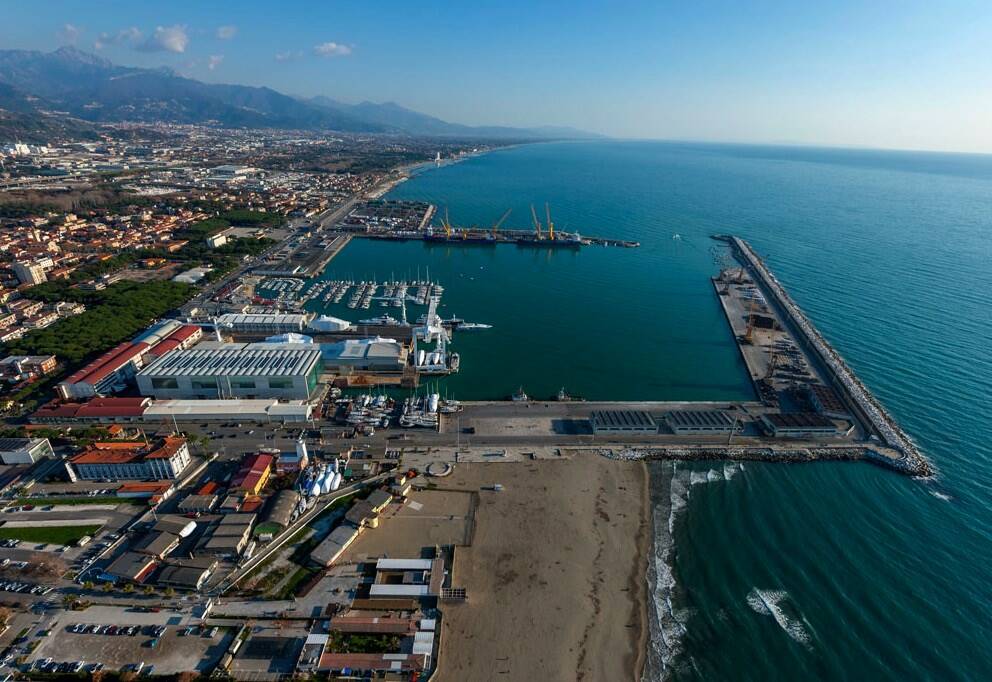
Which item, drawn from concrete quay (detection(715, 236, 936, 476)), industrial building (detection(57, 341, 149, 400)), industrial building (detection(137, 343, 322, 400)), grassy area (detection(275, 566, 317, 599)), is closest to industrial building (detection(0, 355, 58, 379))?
industrial building (detection(57, 341, 149, 400))

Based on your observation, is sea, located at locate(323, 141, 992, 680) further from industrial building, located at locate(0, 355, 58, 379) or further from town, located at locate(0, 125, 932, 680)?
industrial building, located at locate(0, 355, 58, 379)

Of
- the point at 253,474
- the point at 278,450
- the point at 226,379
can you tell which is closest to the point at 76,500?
the point at 253,474

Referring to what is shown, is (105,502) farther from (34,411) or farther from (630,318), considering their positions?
(630,318)

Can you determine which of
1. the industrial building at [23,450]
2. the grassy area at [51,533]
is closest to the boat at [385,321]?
the industrial building at [23,450]

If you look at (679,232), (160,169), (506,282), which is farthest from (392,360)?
(160,169)

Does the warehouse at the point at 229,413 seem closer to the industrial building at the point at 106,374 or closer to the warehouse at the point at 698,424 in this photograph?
the industrial building at the point at 106,374

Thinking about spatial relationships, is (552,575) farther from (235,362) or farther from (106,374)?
(106,374)
